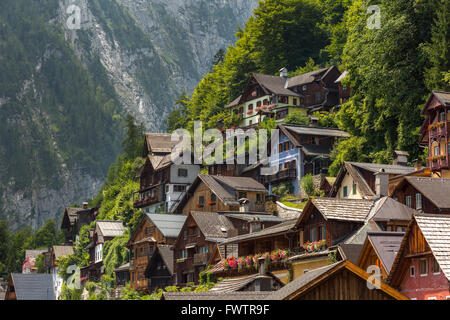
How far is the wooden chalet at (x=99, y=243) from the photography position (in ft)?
326

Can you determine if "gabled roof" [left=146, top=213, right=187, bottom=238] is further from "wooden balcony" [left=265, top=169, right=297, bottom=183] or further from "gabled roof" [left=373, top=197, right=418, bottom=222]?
"gabled roof" [left=373, top=197, right=418, bottom=222]

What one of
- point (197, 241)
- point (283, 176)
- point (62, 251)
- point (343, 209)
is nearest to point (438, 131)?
point (343, 209)

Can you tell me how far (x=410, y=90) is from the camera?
69.4 meters

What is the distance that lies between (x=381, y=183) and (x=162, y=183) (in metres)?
46.0

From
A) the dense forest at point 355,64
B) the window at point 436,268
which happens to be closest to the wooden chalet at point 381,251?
the window at point 436,268

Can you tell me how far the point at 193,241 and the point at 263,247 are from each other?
14.0m

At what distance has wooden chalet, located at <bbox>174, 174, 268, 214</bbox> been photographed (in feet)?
250

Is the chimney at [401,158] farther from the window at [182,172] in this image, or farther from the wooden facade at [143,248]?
the window at [182,172]


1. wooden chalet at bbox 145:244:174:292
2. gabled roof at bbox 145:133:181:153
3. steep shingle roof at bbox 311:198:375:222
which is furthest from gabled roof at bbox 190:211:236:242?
gabled roof at bbox 145:133:181:153

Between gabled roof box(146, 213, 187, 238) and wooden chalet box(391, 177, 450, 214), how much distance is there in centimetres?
2945

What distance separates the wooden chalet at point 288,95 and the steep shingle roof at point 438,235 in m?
61.1
